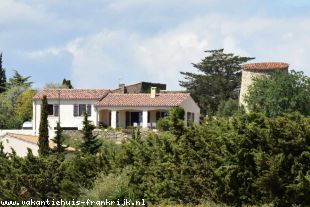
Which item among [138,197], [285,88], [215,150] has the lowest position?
[138,197]

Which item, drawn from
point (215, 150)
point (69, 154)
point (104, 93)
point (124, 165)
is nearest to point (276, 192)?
point (215, 150)

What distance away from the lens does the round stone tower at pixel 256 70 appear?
56.4m

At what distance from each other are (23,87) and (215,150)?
55.3m

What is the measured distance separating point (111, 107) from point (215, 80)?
60.4 feet

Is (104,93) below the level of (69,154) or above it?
above

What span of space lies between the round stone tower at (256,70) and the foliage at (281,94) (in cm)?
168

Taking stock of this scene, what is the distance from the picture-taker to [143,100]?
2463 inches

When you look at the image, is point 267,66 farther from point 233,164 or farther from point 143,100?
point 233,164

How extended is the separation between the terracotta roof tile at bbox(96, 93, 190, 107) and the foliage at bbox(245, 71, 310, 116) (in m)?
8.77

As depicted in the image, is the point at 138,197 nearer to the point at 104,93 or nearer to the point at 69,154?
the point at 69,154

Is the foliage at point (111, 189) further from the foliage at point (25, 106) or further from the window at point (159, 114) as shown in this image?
the foliage at point (25, 106)

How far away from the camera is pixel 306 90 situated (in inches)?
2131

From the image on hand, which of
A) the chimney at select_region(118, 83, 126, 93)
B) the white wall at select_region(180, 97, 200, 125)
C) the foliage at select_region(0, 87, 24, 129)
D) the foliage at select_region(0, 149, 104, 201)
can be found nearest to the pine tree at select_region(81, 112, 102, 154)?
the foliage at select_region(0, 149, 104, 201)

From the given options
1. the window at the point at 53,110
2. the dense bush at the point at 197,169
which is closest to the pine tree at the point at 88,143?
the dense bush at the point at 197,169
